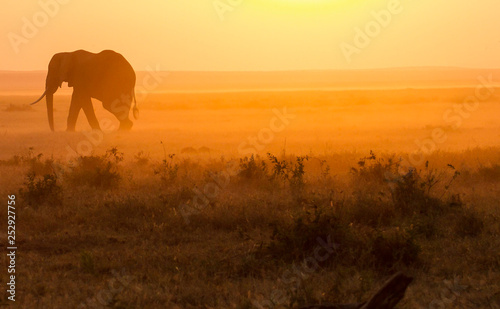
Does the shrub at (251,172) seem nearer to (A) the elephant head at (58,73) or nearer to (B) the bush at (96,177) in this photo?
(B) the bush at (96,177)

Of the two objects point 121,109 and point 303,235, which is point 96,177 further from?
point 121,109

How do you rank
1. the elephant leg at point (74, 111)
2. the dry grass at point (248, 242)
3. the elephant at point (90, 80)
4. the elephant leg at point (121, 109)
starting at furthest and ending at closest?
the elephant leg at point (121, 109), the elephant at point (90, 80), the elephant leg at point (74, 111), the dry grass at point (248, 242)

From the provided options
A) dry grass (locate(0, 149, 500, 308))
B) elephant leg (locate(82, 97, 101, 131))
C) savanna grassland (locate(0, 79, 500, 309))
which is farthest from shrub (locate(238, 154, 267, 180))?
elephant leg (locate(82, 97, 101, 131))

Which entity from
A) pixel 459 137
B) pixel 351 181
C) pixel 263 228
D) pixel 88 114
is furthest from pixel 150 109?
pixel 263 228

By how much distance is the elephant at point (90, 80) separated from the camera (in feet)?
76.0

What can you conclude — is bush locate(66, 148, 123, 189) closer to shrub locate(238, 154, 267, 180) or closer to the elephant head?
shrub locate(238, 154, 267, 180)

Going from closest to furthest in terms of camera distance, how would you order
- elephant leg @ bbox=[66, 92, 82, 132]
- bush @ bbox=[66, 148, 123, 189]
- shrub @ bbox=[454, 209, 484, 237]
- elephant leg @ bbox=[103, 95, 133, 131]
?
shrub @ bbox=[454, 209, 484, 237] < bush @ bbox=[66, 148, 123, 189] < elephant leg @ bbox=[66, 92, 82, 132] < elephant leg @ bbox=[103, 95, 133, 131]

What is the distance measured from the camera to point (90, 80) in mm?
23188

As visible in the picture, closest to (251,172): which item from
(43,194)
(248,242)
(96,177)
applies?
(96,177)

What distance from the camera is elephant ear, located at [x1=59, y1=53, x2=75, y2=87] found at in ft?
76.1

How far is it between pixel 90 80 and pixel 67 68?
0.93 m

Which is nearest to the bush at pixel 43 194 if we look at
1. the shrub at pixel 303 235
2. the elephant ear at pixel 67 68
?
the shrub at pixel 303 235

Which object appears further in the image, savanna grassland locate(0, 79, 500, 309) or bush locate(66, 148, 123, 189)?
bush locate(66, 148, 123, 189)

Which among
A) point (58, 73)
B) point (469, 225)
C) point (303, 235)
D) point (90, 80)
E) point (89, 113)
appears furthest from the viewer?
point (58, 73)
